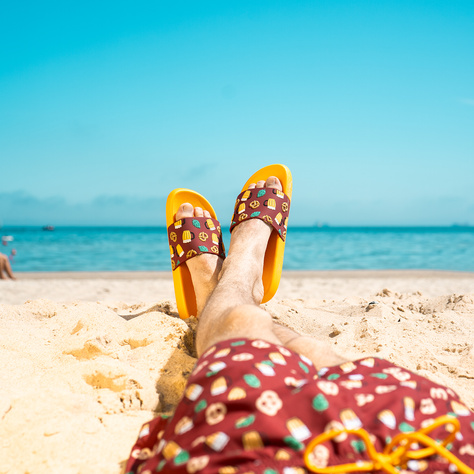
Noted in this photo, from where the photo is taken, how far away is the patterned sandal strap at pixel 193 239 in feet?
7.18

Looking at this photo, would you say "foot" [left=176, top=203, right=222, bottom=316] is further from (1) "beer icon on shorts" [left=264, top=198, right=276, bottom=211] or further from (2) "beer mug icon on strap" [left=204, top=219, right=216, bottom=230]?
(1) "beer icon on shorts" [left=264, top=198, right=276, bottom=211]

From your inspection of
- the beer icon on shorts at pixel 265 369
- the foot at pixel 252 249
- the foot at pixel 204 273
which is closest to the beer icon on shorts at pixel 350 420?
the beer icon on shorts at pixel 265 369

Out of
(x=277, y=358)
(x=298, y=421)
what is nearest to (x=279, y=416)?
(x=298, y=421)

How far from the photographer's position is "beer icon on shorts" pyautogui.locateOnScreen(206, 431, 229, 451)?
648 millimetres

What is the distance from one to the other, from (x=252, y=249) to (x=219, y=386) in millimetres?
1321

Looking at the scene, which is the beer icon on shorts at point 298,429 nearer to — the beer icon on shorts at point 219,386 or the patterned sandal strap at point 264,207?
the beer icon on shorts at point 219,386

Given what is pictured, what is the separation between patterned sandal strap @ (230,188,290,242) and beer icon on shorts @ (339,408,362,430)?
1.61m

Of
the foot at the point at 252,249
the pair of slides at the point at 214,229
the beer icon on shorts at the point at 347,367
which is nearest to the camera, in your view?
the beer icon on shorts at the point at 347,367

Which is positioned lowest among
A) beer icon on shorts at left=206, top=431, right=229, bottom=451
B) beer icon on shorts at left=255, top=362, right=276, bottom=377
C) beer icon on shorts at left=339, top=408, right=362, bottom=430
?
beer icon on shorts at left=206, top=431, right=229, bottom=451

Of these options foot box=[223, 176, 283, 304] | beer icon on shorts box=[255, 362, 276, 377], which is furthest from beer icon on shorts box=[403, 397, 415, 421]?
foot box=[223, 176, 283, 304]

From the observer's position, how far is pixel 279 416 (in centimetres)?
69

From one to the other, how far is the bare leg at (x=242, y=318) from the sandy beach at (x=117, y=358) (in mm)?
252

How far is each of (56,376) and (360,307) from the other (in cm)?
165

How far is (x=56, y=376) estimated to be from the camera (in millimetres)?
1219
